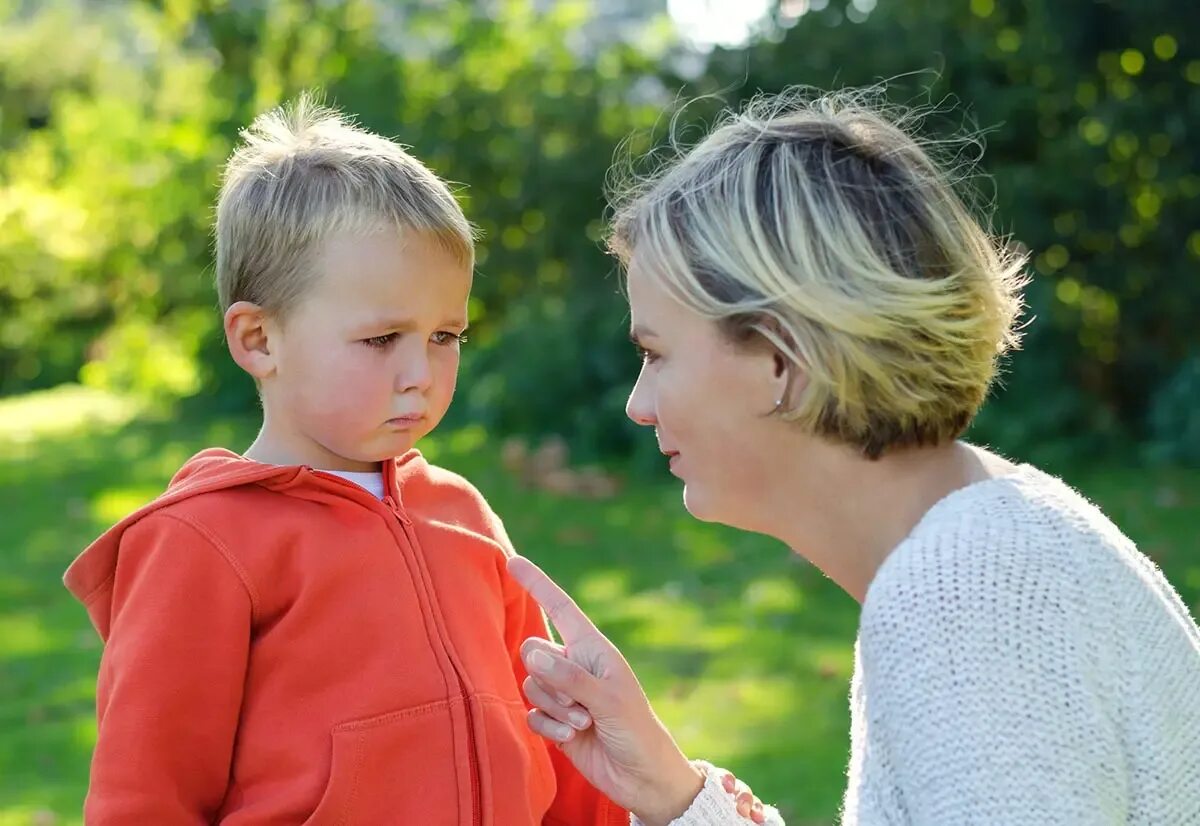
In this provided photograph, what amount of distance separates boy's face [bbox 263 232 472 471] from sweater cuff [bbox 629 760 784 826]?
Answer: 72 cm

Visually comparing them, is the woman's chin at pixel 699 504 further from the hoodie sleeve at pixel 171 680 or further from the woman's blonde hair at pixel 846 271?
the hoodie sleeve at pixel 171 680

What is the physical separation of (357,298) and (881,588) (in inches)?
34.7

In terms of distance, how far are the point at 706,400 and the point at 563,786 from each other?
78 centimetres

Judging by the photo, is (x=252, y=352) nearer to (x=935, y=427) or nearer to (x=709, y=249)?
(x=709, y=249)

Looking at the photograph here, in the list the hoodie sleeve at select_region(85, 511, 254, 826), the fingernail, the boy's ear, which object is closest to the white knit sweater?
the fingernail

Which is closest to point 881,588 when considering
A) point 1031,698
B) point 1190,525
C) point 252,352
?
point 1031,698

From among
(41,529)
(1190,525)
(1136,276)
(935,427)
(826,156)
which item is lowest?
(41,529)

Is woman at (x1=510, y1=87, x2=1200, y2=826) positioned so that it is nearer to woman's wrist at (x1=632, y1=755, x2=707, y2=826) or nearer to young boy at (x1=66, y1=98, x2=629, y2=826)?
woman's wrist at (x1=632, y1=755, x2=707, y2=826)

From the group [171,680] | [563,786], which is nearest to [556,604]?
[563,786]

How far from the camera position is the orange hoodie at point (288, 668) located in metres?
2.05

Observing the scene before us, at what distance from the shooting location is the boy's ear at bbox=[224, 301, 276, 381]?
2314mm

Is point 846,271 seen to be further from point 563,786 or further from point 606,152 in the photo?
point 606,152

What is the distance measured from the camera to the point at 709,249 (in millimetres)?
2115

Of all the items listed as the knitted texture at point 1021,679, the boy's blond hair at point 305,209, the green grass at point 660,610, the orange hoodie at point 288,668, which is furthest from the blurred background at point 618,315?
the knitted texture at point 1021,679
